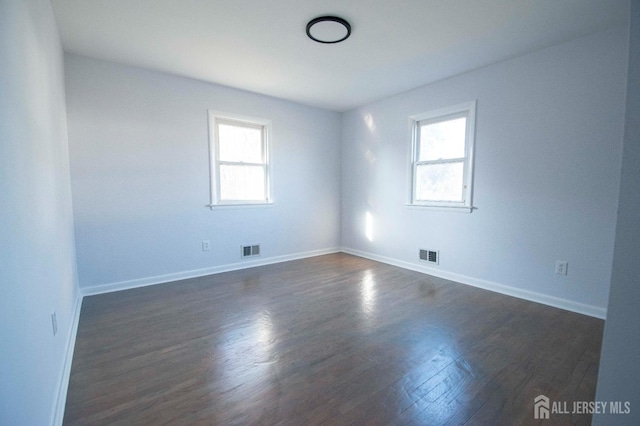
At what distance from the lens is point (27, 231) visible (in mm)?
1249

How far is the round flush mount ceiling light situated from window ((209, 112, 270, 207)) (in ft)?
6.29

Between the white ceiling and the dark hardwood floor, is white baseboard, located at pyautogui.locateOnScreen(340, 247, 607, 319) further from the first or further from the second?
the white ceiling

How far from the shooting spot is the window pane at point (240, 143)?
412cm

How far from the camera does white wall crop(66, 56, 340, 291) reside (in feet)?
→ 10.4

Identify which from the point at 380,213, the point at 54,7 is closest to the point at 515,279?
the point at 380,213

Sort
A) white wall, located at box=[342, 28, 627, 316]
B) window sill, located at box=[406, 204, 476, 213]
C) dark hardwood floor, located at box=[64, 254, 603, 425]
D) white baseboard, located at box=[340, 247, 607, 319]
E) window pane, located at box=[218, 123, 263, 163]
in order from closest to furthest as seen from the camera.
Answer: dark hardwood floor, located at box=[64, 254, 603, 425] < white wall, located at box=[342, 28, 627, 316] < white baseboard, located at box=[340, 247, 607, 319] < window sill, located at box=[406, 204, 476, 213] < window pane, located at box=[218, 123, 263, 163]

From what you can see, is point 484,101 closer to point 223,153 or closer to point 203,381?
point 223,153

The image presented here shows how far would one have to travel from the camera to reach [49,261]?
1658mm

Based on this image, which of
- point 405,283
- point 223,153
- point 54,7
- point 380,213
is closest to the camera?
point 54,7

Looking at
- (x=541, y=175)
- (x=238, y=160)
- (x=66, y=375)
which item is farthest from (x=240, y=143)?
(x=541, y=175)

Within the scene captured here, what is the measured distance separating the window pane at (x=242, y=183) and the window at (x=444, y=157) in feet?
7.62

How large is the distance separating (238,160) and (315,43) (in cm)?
206

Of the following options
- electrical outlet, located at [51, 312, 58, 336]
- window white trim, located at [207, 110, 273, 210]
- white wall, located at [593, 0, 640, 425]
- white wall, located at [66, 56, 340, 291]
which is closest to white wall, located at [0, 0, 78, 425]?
electrical outlet, located at [51, 312, 58, 336]

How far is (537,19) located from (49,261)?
3.94 m
